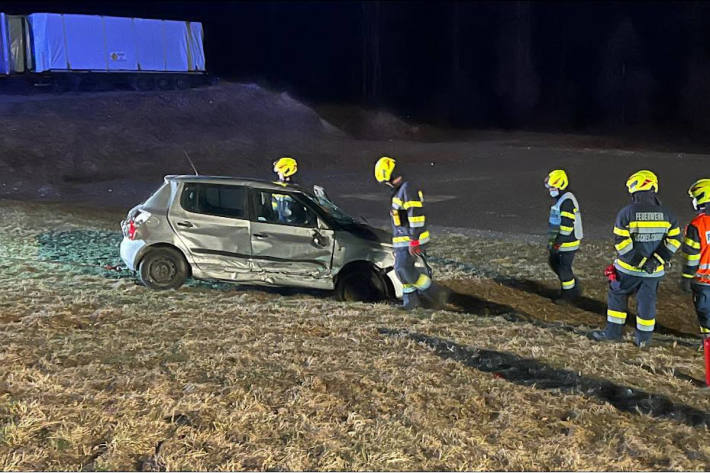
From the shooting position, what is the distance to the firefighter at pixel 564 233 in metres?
8.95

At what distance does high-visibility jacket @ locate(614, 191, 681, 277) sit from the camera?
6582mm

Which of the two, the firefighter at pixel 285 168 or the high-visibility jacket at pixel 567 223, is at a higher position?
the firefighter at pixel 285 168

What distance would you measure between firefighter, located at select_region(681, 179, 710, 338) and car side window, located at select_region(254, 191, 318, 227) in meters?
3.92

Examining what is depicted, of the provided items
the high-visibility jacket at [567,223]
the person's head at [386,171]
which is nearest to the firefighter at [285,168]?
the person's head at [386,171]

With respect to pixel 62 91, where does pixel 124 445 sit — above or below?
below

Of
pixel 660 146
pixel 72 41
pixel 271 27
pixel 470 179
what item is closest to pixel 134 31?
pixel 72 41

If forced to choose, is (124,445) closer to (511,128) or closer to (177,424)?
(177,424)

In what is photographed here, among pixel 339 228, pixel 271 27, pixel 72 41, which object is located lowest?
pixel 339 228

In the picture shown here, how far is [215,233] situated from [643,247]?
4.61 meters

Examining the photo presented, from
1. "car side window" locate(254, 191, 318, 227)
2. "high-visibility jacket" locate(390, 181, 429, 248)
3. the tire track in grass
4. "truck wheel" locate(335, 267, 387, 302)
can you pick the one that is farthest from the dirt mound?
the tire track in grass

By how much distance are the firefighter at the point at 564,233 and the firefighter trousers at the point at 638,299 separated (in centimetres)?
209

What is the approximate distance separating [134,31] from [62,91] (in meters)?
4.47

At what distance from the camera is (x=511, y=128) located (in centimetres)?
5328

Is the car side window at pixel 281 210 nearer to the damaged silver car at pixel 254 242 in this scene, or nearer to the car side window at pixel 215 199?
the damaged silver car at pixel 254 242
